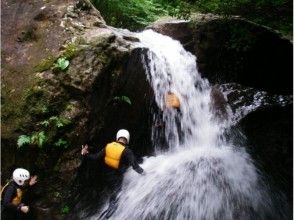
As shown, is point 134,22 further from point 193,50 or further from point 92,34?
point 92,34

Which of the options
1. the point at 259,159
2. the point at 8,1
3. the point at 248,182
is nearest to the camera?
the point at 248,182

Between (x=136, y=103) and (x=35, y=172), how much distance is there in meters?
3.05

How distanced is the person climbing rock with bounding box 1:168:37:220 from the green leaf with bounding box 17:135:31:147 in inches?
21.8

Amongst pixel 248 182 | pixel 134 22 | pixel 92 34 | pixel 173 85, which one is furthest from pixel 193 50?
pixel 248 182

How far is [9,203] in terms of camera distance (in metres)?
6.16

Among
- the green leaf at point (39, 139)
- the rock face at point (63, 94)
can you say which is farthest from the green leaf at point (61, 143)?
the green leaf at point (39, 139)

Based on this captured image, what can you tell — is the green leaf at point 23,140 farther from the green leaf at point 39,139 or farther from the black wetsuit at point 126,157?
the black wetsuit at point 126,157

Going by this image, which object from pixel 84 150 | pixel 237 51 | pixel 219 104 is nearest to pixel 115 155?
pixel 84 150

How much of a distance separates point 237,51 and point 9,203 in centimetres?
727

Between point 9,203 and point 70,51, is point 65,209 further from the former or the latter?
point 70,51

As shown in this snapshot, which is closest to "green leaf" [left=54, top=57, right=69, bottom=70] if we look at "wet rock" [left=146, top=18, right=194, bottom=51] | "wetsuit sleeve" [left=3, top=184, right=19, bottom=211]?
"wetsuit sleeve" [left=3, top=184, right=19, bottom=211]

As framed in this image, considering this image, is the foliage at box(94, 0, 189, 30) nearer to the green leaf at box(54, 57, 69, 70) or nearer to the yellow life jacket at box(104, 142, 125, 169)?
the green leaf at box(54, 57, 69, 70)

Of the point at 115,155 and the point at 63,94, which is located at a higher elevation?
the point at 63,94

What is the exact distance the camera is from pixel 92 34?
7.95 m
